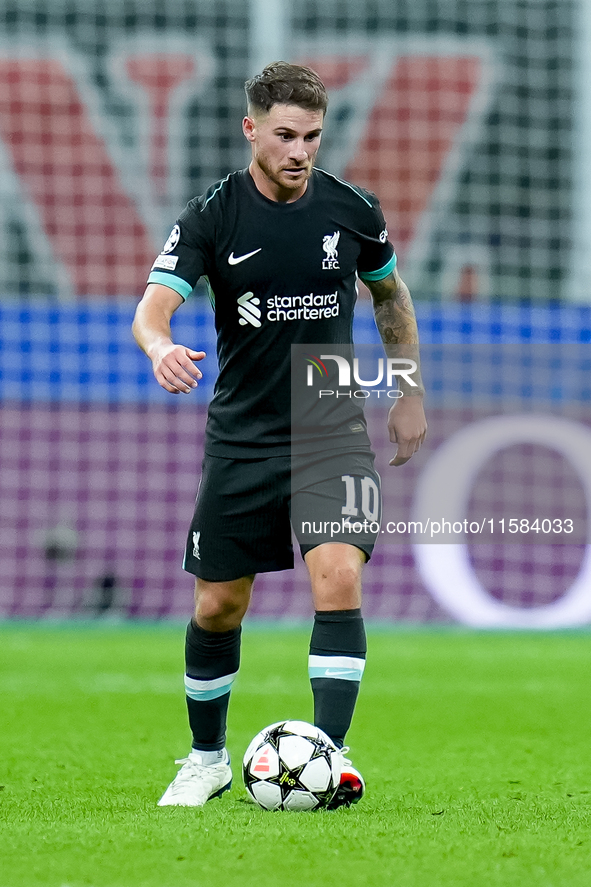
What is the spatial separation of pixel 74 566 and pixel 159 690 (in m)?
4.10

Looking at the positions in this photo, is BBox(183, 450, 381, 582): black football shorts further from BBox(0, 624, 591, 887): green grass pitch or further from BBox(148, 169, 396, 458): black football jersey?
BBox(0, 624, 591, 887): green grass pitch

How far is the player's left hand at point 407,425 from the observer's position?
4281 millimetres

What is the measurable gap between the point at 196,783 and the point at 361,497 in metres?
0.95

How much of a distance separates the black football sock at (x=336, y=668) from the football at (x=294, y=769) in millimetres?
90

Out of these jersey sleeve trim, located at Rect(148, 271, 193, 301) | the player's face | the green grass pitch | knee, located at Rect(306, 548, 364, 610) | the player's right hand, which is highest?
the player's face

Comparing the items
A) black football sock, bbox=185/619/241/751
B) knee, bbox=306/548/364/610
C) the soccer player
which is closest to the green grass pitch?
black football sock, bbox=185/619/241/751

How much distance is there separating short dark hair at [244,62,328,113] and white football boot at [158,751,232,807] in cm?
193

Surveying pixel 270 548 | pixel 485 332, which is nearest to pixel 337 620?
pixel 270 548

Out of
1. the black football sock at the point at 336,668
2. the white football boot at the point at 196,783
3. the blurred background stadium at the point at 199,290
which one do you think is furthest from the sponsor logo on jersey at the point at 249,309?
the blurred background stadium at the point at 199,290

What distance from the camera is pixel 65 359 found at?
34.3ft

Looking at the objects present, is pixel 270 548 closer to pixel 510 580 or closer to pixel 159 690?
pixel 159 690

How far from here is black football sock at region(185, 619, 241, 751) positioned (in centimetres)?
421

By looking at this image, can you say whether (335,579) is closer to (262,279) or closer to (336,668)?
(336,668)

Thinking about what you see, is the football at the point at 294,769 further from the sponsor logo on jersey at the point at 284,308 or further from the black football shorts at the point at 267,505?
the sponsor logo on jersey at the point at 284,308
